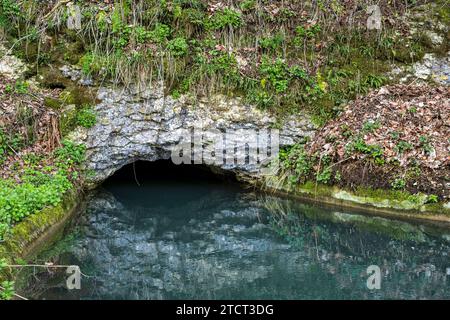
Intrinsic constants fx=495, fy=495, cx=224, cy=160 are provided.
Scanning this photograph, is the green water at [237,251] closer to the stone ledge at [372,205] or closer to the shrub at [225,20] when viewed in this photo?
the stone ledge at [372,205]

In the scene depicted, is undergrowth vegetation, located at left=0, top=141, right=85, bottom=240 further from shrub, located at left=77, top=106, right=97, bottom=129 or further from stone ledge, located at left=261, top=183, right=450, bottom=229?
stone ledge, located at left=261, top=183, right=450, bottom=229

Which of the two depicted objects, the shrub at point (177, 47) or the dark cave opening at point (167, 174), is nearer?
the shrub at point (177, 47)

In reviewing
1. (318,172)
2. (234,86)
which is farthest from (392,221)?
(234,86)

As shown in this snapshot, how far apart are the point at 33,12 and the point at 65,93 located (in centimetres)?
177

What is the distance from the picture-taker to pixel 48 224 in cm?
755

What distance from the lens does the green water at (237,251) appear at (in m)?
6.20

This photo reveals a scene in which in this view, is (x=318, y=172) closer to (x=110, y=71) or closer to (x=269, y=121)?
(x=269, y=121)

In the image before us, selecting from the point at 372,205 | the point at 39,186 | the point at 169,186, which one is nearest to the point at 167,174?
the point at 169,186

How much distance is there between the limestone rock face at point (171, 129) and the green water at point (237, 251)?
83 cm

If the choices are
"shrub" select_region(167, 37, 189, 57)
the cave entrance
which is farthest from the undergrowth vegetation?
"shrub" select_region(167, 37, 189, 57)

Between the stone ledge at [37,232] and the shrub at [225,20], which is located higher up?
the shrub at [225,20]

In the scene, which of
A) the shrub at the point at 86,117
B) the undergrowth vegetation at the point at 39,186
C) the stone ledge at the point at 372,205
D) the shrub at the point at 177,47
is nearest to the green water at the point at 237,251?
the stone ledge at the point at 372,205

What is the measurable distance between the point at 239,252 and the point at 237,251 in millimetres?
47

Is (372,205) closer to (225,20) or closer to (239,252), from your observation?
(239,252)
